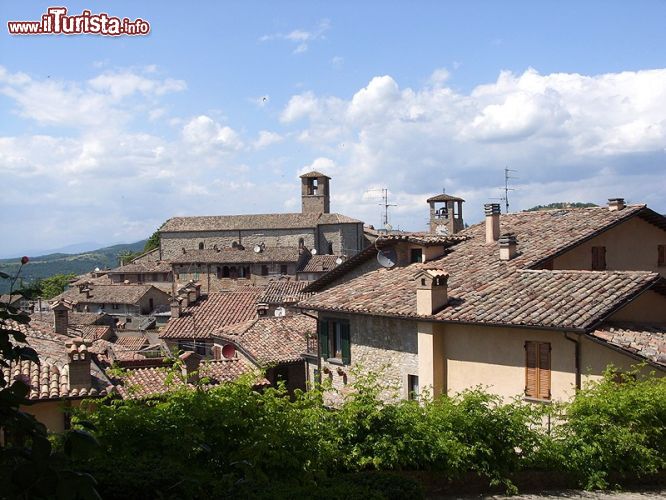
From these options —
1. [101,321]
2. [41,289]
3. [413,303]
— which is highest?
[41,289]

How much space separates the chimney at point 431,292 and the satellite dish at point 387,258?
4917 millimetres

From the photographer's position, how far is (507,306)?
1450cm

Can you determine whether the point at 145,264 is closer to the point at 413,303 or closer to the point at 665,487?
the point at 413,303

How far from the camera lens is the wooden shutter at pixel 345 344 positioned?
18484mm

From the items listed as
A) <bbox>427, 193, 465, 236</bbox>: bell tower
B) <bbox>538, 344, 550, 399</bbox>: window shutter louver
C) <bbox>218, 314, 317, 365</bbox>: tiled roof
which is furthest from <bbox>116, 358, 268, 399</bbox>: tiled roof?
<bbox>427, 193, 465, 236</bbox>: bell tower

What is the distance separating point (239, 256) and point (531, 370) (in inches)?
2423

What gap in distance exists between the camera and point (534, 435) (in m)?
10.7

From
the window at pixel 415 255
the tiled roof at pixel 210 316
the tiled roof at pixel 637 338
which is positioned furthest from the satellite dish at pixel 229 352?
the tiled roof at pixel 637 338

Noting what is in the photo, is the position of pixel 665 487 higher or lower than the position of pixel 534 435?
lower

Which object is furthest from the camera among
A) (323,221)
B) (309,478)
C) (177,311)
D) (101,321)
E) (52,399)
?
(323,221)

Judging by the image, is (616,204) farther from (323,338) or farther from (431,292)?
(323,338)

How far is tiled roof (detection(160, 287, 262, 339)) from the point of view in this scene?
103 ft

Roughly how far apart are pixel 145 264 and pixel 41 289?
83.2 m

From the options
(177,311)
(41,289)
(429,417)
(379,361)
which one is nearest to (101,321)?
(177,311)
